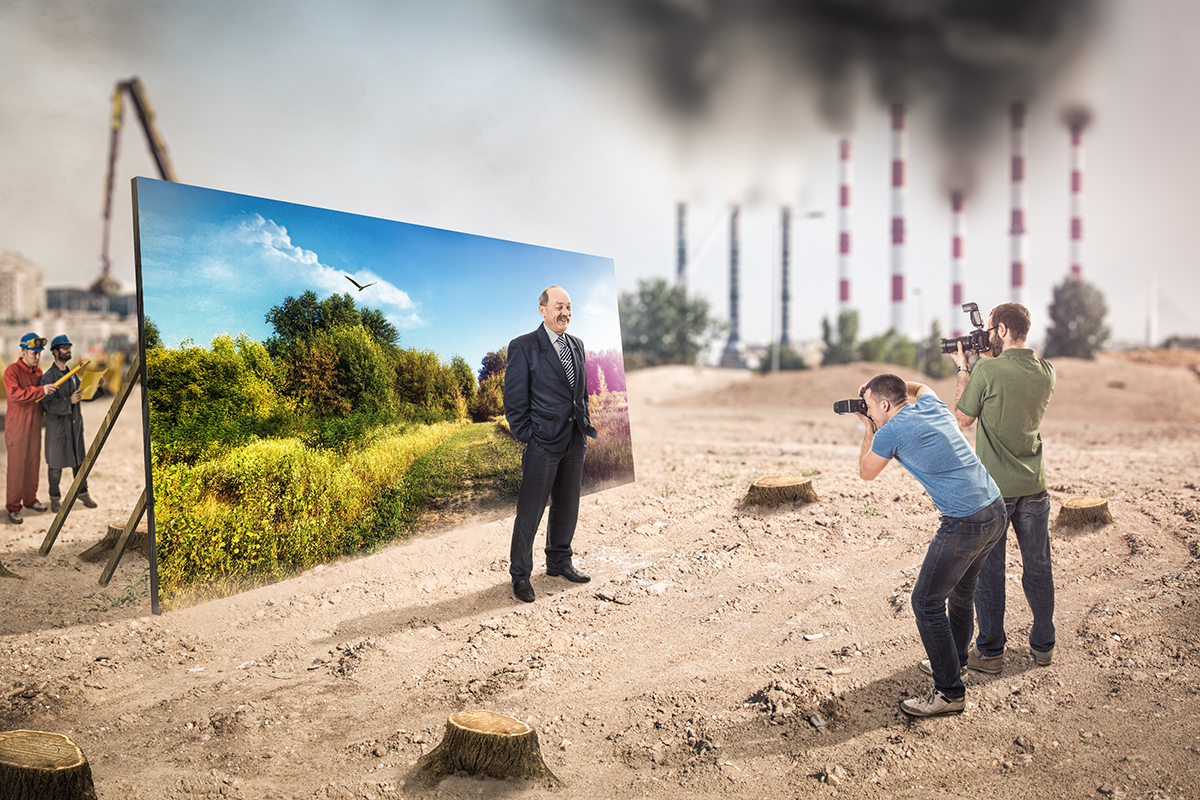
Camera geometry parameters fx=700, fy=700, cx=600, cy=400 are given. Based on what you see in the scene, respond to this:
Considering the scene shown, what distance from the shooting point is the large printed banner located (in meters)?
4.91

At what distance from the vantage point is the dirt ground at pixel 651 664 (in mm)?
3408

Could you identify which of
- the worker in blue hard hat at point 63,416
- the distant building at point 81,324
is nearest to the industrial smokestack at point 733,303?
the distant building at point 81,324

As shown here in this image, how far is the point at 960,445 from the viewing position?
133 inches

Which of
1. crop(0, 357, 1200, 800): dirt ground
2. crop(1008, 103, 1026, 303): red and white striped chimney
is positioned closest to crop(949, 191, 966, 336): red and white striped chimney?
crop(1008, 103, 1026, 303): red and white striped chimney

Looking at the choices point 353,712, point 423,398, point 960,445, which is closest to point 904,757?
point 960,445

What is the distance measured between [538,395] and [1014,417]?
319 centimetres

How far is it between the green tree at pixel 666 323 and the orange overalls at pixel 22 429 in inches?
1533

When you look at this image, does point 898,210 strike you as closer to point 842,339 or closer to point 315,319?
point 842,339

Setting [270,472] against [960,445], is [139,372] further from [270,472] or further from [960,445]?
[960,445]

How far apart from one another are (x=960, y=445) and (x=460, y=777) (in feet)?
9.30

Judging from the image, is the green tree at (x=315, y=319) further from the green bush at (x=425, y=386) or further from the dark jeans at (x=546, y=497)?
the dark jeans at (x=546, y=497)

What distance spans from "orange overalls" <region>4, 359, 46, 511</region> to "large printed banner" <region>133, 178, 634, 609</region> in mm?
3873

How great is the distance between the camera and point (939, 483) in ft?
11.1

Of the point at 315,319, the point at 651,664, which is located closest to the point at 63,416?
the point at 315,319
